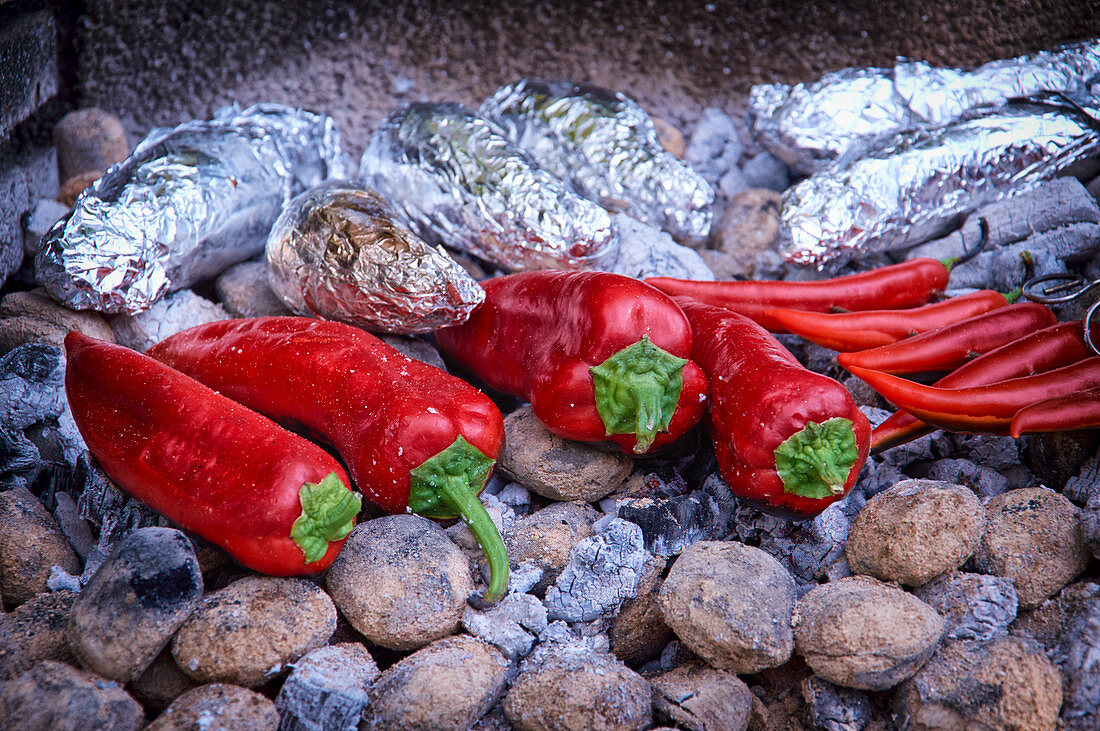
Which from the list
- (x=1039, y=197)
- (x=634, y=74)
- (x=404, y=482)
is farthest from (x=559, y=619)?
(x=634, y=74)

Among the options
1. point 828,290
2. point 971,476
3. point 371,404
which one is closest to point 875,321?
point 828,290

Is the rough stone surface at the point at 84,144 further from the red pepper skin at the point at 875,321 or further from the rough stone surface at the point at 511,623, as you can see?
the red pepper skin at the point at 875,321

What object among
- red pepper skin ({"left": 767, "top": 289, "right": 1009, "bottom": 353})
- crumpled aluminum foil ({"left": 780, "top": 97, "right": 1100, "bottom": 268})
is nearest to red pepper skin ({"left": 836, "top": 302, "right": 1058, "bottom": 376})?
red pepper skin ({"left": 767, "top": 289, "right": 1009, "bottom": 353})

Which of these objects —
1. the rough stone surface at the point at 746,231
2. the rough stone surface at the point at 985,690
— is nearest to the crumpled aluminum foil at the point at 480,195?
the rough stone surface at the point at 746,231

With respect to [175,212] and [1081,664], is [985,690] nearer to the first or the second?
[1081,664]

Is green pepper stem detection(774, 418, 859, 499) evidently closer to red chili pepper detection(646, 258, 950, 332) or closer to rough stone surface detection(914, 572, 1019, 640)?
rough stone surface detection(914, 572, 1019, 640)

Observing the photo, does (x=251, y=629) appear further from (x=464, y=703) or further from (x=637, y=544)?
(x=637, y=544)
